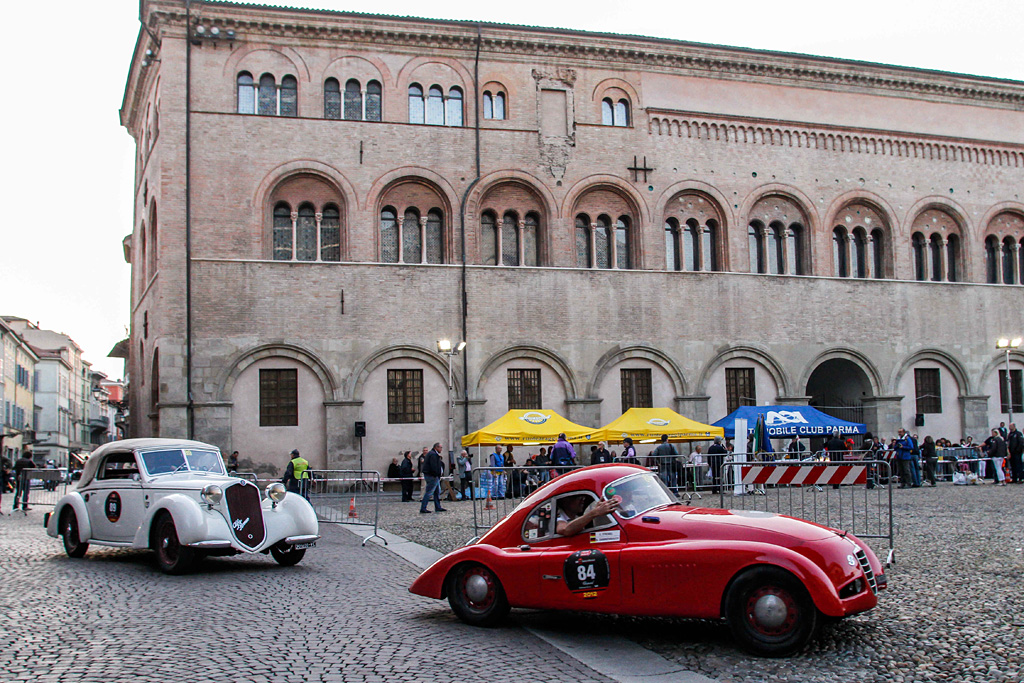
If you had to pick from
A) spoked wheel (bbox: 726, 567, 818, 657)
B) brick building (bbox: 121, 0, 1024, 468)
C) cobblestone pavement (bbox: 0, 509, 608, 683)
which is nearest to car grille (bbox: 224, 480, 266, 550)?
cobblestone pavement (bbox: 0, 509, 608, 683)

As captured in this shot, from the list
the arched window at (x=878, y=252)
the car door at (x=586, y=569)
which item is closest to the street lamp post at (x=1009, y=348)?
the arched window at (x=878, y=252)

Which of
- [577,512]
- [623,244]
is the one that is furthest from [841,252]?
[577,512]

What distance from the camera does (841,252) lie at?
31.5 meters

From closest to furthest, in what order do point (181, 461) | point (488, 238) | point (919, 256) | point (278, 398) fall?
1. point (181, 461)
2. point (278, 398)
3. point (488, 238)
4. point (919, 256)

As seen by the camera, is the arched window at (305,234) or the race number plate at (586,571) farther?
the arched window at (305,234)

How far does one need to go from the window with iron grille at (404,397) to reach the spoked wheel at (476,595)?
19004mm

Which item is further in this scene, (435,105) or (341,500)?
(435,105)

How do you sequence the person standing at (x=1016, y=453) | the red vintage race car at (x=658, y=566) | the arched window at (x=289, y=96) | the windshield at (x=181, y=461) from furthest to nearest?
the arched window at (x=289, y=96) < the person standing at (x=1016, y=453) < the windshield at (x=181, y=461) < the red vintage race car at (x=658, y=566)

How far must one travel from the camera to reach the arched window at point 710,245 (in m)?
30.0

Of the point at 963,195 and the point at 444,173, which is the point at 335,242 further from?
the point at 963,195

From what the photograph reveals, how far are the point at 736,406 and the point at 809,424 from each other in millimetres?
4959

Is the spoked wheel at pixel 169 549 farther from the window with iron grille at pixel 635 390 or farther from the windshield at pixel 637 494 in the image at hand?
the window with iron grille at pixel 635 390

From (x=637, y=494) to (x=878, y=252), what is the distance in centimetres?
2712

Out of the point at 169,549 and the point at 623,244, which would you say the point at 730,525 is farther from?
the point at 623,244
